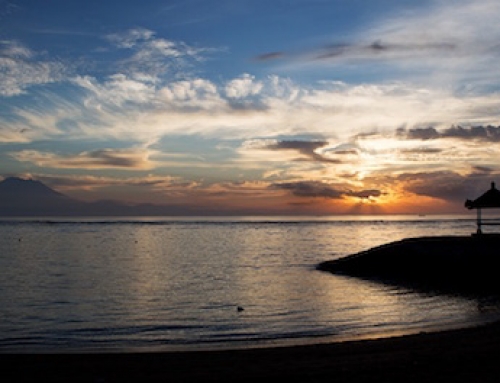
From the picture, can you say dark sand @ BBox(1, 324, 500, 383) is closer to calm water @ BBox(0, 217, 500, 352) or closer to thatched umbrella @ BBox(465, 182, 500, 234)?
calm water @ BBox(0, 217, 500, 352)

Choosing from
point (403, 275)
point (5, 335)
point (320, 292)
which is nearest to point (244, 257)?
point (403, 275)

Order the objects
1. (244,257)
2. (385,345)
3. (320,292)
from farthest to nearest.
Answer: (244,257) → (320,292) → (385,345)

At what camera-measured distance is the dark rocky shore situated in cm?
3578

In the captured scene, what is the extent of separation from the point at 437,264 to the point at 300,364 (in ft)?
92.8

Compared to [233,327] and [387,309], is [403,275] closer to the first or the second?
[387,309]

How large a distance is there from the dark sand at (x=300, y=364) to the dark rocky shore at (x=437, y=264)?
61.7ft

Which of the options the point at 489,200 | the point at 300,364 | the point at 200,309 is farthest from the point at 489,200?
the point at 300,364

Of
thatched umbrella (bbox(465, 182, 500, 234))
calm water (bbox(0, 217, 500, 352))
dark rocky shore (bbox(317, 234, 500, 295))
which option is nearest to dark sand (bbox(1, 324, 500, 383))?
calm water (bbox(0, 217, 500, 352))

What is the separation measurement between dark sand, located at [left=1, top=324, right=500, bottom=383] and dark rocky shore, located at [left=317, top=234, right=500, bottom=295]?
1881cm

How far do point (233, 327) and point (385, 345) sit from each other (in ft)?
25.9

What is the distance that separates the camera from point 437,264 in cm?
3956

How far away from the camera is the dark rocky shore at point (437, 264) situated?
35.8 m

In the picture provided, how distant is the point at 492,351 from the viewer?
14430 millimetres

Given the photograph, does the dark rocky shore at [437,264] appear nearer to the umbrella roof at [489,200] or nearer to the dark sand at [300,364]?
the umbrella roof at [489,200]
